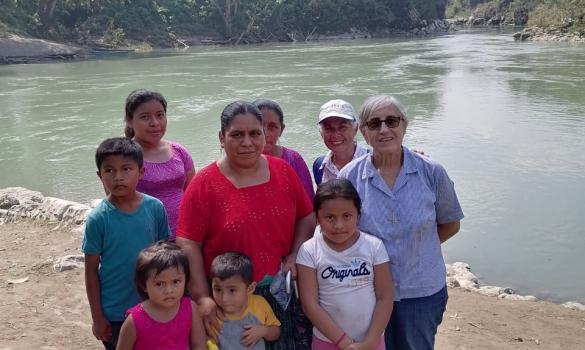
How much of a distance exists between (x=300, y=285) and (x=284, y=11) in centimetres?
4527

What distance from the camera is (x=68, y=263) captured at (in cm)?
455

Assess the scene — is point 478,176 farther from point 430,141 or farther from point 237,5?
point 237,5

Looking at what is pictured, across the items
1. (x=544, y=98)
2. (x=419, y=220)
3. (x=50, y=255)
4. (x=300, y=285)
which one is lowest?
(x=544, y=98)

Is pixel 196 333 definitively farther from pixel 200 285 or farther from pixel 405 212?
pixel 405 212

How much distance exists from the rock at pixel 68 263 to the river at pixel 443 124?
323 centimetres

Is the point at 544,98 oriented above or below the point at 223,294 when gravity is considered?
below

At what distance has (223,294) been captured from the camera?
2.07 m

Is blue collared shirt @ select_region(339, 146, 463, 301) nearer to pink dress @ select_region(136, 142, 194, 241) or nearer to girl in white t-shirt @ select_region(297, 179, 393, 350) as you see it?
girl in white t-shirt @ select_region(297, 179, 393, 350)

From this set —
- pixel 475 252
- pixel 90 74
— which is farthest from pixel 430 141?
pixel 90 74

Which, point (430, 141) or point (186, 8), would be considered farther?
point (186, 8)

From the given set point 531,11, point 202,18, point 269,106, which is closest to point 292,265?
point 269,106

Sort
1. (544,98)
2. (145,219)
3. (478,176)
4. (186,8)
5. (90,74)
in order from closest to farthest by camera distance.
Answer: (145,219) → (478,176) → (544,98) → (90,74) → (186,8)

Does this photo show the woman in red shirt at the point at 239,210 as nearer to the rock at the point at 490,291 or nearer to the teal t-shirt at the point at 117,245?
the teal t-shirt at the point at 117,245

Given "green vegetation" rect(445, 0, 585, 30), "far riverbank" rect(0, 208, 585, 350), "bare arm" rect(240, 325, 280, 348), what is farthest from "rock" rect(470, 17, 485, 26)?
"bare arm" rect(240, 325, 280, 348)
